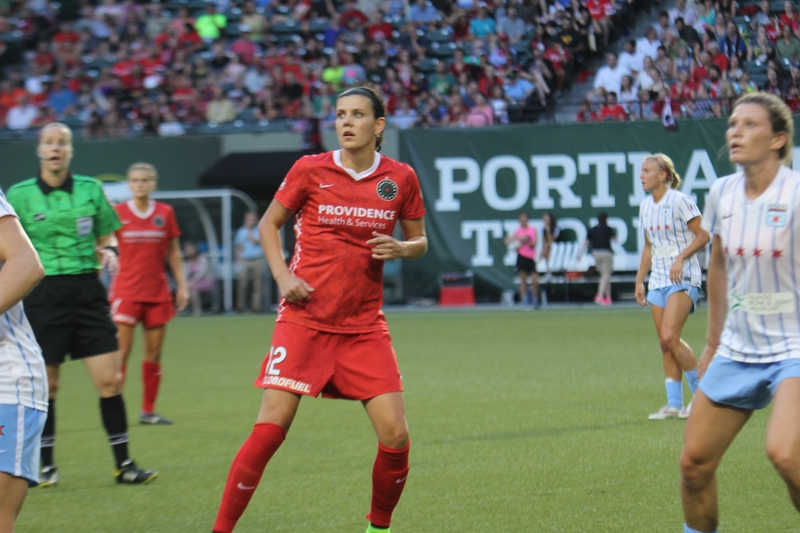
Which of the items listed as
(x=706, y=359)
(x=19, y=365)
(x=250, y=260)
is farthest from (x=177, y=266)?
(x=250, y=260)

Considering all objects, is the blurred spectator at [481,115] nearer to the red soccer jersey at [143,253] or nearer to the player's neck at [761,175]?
the red soccer jersey at [143,253]

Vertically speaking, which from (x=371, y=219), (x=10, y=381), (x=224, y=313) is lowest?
(x=224, y=313)

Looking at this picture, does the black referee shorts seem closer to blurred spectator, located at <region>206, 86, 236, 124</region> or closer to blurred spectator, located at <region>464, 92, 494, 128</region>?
blurred spectator, located at <region>464, 92, 494, 128</region>

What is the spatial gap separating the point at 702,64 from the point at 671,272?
47.5ft

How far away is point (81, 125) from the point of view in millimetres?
24797

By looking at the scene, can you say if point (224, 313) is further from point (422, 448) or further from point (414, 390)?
point (422, 448)

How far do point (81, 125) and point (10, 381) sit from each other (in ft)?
73.5

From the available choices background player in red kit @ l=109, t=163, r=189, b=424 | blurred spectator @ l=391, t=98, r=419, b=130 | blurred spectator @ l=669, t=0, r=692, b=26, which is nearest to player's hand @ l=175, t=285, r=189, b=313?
background player in red kit @ l=109, t=163, r=189, b=424

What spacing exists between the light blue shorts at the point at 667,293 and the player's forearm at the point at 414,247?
4.05 metres

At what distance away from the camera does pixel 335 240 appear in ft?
16.2

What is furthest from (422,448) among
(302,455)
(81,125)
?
(81,125)

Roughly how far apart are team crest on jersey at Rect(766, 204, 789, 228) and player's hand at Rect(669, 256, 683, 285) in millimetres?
4319

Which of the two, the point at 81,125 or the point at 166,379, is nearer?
the point at 166,379

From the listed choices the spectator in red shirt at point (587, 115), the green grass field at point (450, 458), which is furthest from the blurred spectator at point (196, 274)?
the green grass field at point (450, 458)
